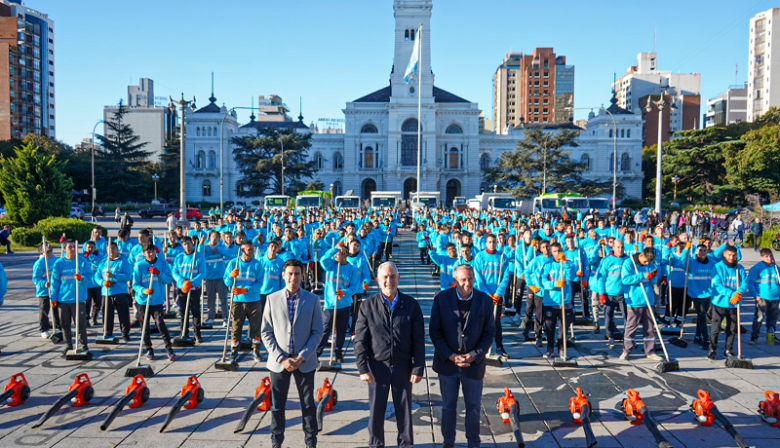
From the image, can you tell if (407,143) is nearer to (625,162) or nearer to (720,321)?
(625,162)

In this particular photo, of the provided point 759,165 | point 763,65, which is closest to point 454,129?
point 759,165

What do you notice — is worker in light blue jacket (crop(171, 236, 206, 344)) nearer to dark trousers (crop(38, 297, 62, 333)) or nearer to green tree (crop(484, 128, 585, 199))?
dark trousers (crop(38, 297, 62, 333))

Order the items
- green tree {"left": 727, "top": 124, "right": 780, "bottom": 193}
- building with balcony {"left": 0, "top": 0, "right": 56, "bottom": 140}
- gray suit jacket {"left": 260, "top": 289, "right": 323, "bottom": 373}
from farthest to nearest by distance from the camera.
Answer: building with balcony {"left": 0, "top": 0, "right": 56, "bottom": 140}, green tree {"left": 727, "top": 124, "right": 780, "bottom": 193}, gray suit jacket {"left": 260, "top": 289, "right": 323, "bottom": 373}

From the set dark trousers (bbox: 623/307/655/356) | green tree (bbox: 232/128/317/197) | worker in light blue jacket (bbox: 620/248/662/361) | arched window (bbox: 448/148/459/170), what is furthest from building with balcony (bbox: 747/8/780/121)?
dark trousers (bbox: 623/307/655/356)

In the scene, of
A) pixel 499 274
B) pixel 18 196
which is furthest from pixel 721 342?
pixel 18 196

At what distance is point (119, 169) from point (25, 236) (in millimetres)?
41644

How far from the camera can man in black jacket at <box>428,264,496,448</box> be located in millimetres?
5137

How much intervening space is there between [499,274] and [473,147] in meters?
65.3

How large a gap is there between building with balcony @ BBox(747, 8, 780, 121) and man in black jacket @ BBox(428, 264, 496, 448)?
337 feet

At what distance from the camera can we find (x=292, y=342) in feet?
17.5

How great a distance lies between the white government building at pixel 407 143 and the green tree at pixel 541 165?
568 inches

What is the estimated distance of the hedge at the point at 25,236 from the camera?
22.8 m

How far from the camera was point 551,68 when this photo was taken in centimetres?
12444

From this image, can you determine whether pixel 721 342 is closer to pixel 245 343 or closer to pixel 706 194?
pixel 245 343
